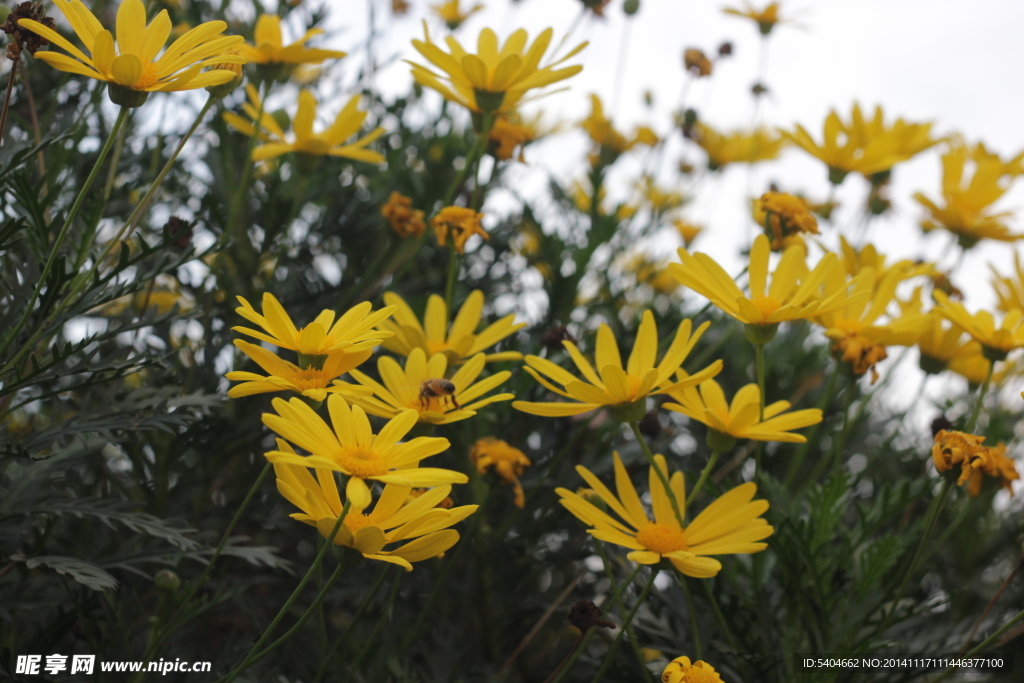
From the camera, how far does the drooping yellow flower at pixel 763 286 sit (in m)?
0.81

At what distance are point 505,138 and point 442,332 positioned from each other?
0.37m

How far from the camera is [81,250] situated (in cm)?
Result: 92

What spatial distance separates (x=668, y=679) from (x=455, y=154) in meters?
1.10

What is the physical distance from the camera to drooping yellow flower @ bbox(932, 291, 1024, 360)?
99 centimetres

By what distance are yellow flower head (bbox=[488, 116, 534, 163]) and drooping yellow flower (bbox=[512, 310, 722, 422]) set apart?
45 cm

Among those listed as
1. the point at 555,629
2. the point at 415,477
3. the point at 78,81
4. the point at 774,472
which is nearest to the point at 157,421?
the point at 415,477

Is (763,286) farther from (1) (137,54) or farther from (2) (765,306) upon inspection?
(1) (137,54)

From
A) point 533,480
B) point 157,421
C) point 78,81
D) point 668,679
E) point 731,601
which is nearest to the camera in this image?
point 668,679

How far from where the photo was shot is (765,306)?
86cm

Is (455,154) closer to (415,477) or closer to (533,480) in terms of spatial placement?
(533,480)

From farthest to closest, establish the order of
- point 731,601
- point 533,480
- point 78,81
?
point 78,81, point 533,480, point 731,601

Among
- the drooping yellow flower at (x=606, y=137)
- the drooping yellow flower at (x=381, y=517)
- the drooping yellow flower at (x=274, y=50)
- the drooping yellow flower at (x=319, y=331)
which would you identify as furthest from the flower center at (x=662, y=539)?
the drooping yellow flower at (x=606, y=137)

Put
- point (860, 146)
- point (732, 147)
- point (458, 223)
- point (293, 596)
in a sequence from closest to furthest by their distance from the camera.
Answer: point (293, 596)
point (458, 223)
point (860, 146)
point (732, 147)

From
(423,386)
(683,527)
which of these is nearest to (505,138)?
(423,386)
